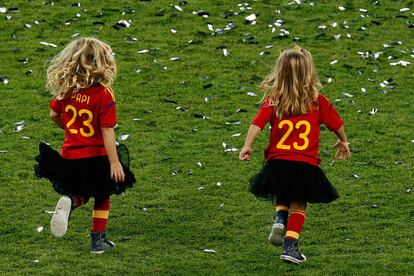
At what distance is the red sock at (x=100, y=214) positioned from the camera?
8.67 m

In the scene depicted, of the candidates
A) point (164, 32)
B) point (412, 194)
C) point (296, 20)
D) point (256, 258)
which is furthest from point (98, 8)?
point (256, 258)

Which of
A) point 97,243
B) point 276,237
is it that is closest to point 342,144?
point 276,237

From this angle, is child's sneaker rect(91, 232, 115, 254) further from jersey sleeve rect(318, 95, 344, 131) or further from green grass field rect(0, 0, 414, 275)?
jersey sleeve rect(318, 95, 344, 131)

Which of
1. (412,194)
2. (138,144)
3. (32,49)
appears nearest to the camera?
(412,194)

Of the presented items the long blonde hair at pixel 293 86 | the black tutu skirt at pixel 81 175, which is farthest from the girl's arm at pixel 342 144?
the black tutu skirt at pixel 81 175

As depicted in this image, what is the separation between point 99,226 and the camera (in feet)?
28.4

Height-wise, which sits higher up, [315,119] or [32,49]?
[315,119]

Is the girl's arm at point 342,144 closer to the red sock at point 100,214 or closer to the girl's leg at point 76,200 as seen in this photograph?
the red sock at point 100,214

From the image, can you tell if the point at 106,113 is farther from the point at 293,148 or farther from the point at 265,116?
the point at 293,148

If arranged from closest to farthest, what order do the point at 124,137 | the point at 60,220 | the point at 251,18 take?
the point at 60,220 < the point at 124,137 < the point at 251,18

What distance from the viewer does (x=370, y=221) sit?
31.3ft

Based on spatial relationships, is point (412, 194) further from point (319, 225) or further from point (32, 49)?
point (32, 49)

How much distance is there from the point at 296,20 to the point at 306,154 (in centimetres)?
934

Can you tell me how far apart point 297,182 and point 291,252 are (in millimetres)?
569
